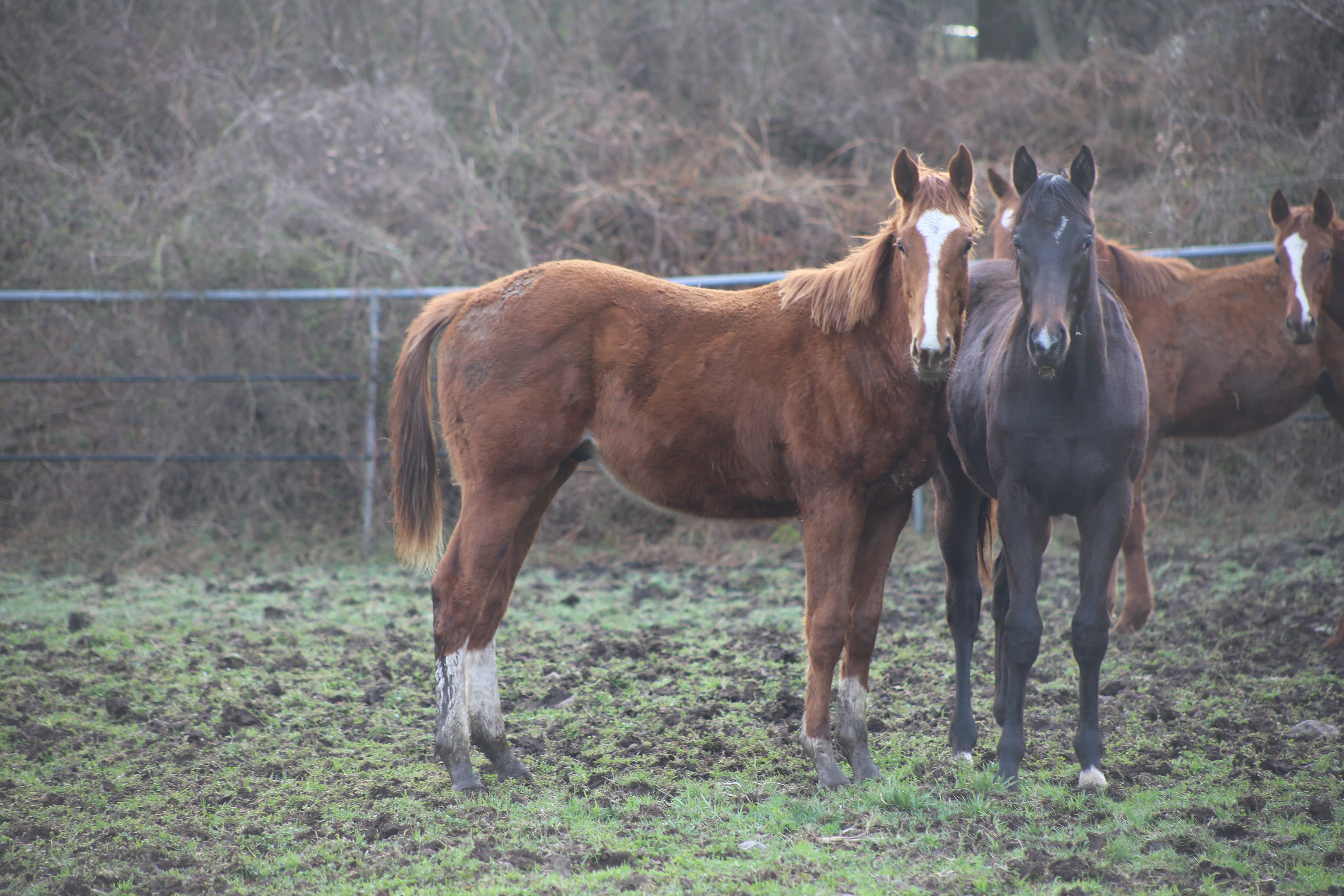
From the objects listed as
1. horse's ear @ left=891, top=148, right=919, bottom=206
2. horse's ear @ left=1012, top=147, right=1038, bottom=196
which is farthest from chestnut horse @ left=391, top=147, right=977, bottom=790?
horse's ear @ left=1012, top=147, right=1038, bottom=196

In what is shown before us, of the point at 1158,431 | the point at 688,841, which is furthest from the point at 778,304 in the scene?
the point at 1158,431

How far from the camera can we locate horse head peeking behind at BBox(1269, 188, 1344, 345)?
5.17m

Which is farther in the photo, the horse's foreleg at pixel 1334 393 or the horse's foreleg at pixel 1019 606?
the horse's foreleg at pixel 1334 393

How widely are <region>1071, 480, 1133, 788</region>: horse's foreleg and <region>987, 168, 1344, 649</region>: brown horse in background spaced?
7.52ft

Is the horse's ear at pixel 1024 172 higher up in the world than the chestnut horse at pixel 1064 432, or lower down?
higher up

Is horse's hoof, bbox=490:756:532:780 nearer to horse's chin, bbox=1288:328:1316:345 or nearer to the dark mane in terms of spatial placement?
the dark mane

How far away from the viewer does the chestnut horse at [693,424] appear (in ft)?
11.3

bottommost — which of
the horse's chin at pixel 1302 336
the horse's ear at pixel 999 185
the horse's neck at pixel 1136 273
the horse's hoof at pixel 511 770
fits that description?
the horse's hoof at pixel 511 770

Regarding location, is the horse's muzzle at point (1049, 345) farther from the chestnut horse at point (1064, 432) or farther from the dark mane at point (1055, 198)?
the dark mane at point (1055, 198)

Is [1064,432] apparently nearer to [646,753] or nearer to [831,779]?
[831,779]

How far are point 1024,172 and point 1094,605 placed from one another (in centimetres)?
149

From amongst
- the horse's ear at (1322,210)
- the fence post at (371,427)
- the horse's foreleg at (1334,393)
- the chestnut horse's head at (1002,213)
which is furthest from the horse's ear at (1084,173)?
the fence post at (371,427)

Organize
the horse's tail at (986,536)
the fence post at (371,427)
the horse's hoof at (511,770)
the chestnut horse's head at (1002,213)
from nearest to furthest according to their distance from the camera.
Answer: the horse's hoof at (511,770), the horse's tail at (986,536), the chestnut horse's head at (1002,213), the fence post at (371,427)

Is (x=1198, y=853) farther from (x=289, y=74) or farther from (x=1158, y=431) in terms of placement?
(x=289, y=74)
